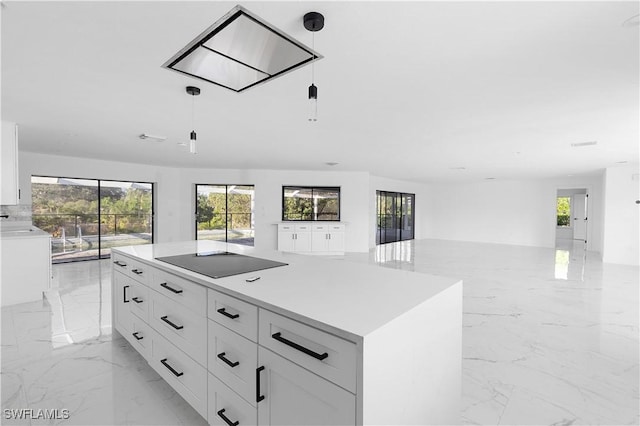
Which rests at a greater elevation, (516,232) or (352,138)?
(352,138)

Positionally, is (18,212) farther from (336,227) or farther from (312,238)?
(336,227)

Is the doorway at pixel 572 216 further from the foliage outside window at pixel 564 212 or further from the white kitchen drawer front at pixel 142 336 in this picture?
the white kitchen drawer front at pixel 142 336

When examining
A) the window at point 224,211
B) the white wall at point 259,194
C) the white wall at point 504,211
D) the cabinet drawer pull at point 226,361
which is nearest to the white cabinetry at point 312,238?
the white wall at point 259,194

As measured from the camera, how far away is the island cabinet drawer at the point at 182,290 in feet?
5.36

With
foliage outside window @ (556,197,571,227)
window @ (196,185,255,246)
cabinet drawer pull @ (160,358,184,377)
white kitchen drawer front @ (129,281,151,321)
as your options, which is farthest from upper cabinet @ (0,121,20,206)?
foliage outside window @ (556,197,571,227)

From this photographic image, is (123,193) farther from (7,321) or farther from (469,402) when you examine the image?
(469,402)

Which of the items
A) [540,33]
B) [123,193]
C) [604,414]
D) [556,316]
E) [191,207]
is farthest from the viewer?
[191,207]

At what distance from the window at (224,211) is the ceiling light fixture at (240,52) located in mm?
6799

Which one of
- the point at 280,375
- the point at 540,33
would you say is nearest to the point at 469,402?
the point at 280,375

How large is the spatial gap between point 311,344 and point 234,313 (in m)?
0.51

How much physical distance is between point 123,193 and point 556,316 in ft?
29.0

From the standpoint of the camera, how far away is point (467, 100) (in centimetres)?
275

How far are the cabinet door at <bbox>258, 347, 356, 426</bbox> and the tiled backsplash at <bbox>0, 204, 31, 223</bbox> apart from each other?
6894 millimetres

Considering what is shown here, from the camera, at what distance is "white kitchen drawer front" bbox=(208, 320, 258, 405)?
1.33m
